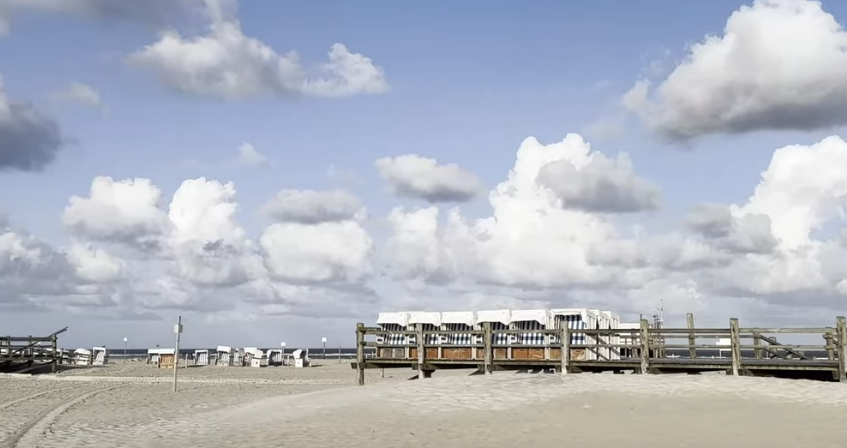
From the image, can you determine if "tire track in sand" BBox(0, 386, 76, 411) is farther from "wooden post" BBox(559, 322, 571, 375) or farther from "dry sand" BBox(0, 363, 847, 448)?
"wooden post" BBox(559, 322, 571, 375)

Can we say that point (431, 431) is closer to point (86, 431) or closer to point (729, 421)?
point (729, 421)

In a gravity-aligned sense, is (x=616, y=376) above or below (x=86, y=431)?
above

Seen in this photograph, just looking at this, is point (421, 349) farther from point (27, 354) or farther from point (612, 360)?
point (27, 354)

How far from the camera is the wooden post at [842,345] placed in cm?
2055

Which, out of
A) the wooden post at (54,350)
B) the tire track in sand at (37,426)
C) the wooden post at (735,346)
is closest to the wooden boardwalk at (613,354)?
the wooden post at (735,346)

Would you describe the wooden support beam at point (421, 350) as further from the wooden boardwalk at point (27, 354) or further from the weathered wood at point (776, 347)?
the wooden boardwalk at point (27, 354)

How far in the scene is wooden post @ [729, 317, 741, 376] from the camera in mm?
21312

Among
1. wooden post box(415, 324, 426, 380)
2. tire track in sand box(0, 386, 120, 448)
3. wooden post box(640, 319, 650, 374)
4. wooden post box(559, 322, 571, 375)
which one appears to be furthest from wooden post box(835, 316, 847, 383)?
tire track in sand box(0, 386, 120, 448)

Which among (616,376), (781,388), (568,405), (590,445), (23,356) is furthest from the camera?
(23,356)

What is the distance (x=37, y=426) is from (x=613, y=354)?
18105 mm

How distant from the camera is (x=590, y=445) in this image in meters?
13.6

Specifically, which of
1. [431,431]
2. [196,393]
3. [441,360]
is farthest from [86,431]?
[441,360]

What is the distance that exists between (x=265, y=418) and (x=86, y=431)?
361cm

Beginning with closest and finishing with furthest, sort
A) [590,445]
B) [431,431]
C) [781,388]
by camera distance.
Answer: [590,445], [431,431], [781,388]
